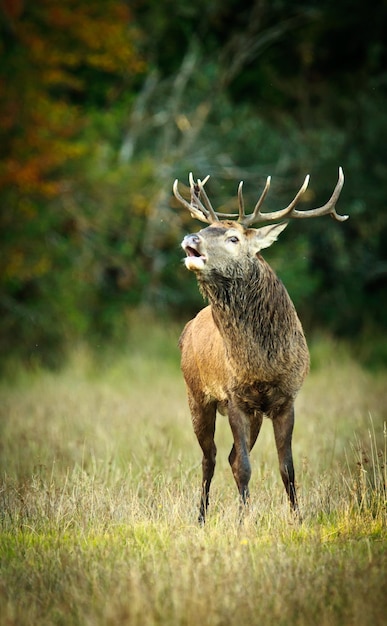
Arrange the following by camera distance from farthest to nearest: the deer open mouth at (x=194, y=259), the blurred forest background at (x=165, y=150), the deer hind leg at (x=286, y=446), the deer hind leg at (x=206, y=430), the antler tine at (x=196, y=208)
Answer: the blurred forest background at (x=165, y=150) → the deer hind leg at (x=206, y=430) → the antler tine at (x=196, y=208) → the deer hind leg at (x=286, y=446) → the deer open mouth at (x=194, y=259)

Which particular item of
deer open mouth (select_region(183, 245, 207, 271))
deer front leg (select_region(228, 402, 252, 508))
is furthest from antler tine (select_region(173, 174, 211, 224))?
deer front leg (select_region(228, 402, 252, 508))

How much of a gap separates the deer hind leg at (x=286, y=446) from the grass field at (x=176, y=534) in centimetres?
18

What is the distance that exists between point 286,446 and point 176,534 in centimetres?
123

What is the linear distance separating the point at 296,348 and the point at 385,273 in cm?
1446

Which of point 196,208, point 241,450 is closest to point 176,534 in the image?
point 241,450

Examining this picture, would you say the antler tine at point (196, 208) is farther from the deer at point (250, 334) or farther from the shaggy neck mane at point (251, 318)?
the shaggy neck mane at point (251, 318)

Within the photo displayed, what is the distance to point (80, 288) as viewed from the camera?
1892 centimetres

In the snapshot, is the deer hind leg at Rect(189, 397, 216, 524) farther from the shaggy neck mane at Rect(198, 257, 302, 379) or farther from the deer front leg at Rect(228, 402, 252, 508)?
the shaggy neck mane at Rect(198, 257, 302, 379)

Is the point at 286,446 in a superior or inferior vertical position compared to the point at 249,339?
inferior

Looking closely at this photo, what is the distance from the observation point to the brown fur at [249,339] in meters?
7.12

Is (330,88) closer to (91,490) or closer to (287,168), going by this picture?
(287,168)

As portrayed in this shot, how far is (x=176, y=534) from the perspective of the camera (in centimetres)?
636

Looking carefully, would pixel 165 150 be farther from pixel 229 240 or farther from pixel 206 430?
pixel 229 240

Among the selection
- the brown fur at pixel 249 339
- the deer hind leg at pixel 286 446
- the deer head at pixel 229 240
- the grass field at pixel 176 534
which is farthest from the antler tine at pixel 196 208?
the grass field at pixel 176 534
